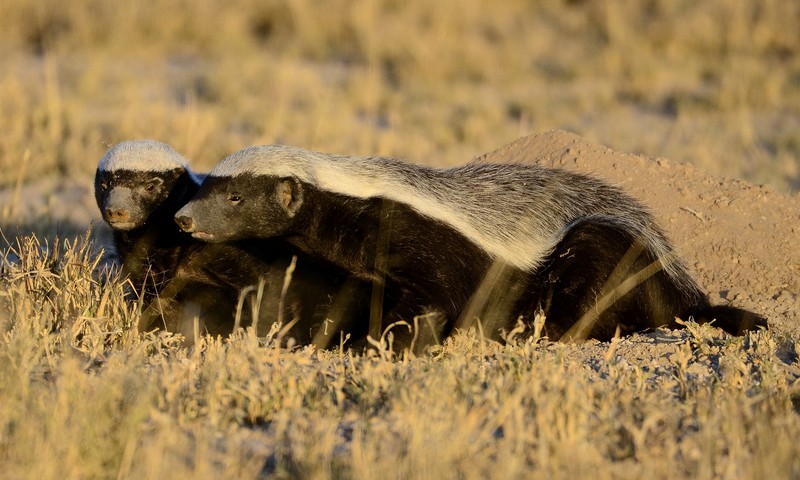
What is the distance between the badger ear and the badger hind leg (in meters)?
1.35

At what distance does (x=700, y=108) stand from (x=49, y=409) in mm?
10737

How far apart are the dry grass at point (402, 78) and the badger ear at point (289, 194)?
4.33 m

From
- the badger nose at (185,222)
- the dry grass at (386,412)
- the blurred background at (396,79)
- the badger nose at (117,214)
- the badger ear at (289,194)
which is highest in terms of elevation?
the badger ear at (289,194)

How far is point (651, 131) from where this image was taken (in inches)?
493

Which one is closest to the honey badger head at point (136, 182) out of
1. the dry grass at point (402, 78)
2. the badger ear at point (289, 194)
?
the badger ear at point (289, 194)

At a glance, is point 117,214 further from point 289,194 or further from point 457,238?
point 457,238

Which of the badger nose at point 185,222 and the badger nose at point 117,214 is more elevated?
the badger nose at point 185,222

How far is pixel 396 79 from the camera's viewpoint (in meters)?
14.5

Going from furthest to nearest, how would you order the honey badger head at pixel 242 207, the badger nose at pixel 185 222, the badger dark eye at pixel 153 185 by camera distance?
the badger dark eye at pixel 153 185
the honey badger head at pixel 242 207
the badger nose at pixel 185 222

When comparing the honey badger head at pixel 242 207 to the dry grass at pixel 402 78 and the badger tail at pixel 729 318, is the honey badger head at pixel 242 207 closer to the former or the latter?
the badger tail at pixel 729 318

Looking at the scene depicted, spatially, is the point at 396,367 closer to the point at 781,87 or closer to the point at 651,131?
the point at 651,131

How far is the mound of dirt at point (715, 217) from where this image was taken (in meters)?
6.59

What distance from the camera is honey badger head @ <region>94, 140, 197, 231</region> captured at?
5848 mm

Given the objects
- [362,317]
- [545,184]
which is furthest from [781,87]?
[362,317]
